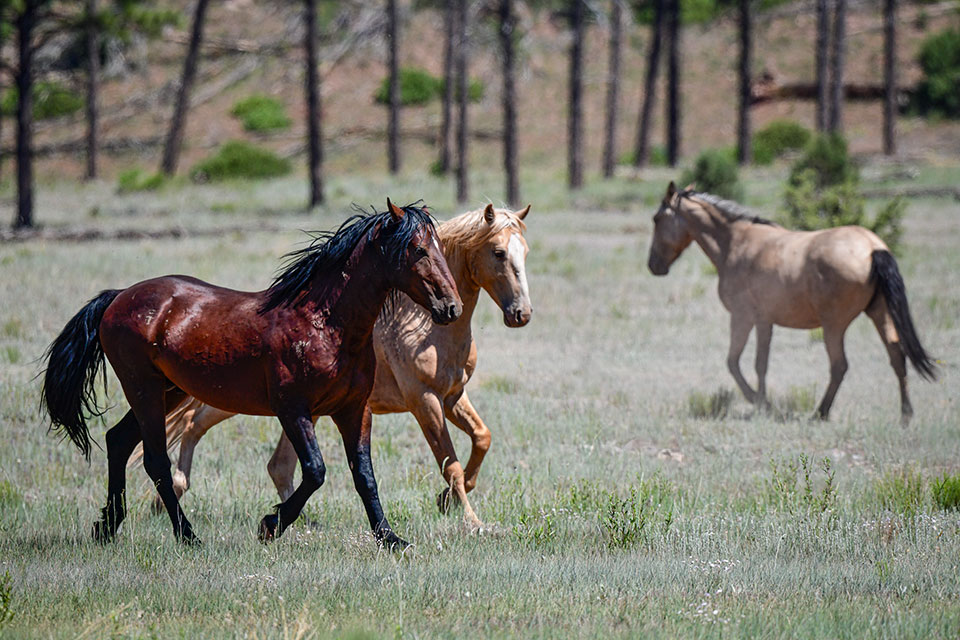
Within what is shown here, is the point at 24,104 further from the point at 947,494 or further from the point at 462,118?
the point at 947,494

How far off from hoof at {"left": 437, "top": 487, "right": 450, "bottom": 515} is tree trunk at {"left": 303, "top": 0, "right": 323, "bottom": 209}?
81.8 feet

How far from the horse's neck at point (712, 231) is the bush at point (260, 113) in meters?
42.2

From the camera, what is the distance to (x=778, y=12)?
59.5 metres

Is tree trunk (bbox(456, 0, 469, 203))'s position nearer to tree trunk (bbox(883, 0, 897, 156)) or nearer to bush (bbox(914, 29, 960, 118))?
tree trunk (bbox(883, 0, 897, 156))

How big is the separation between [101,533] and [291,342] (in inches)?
68.2

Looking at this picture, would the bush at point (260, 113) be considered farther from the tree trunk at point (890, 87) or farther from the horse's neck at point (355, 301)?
the horse's neck at point (355, 301)

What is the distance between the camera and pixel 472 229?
7.28 metres

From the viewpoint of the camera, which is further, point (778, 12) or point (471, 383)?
point (778, 12)

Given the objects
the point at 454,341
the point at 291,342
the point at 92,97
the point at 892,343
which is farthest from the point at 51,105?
the point at 291,342

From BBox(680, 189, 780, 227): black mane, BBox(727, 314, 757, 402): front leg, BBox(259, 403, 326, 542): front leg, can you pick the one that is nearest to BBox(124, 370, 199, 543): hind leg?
BBox(259, 403, 326, 542): front leg

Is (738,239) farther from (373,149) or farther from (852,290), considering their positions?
(373,149)

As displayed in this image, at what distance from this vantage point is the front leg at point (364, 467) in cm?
634

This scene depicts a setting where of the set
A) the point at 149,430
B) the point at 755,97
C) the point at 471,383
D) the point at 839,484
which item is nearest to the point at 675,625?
the point at 149,430

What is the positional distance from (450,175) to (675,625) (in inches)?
1567
